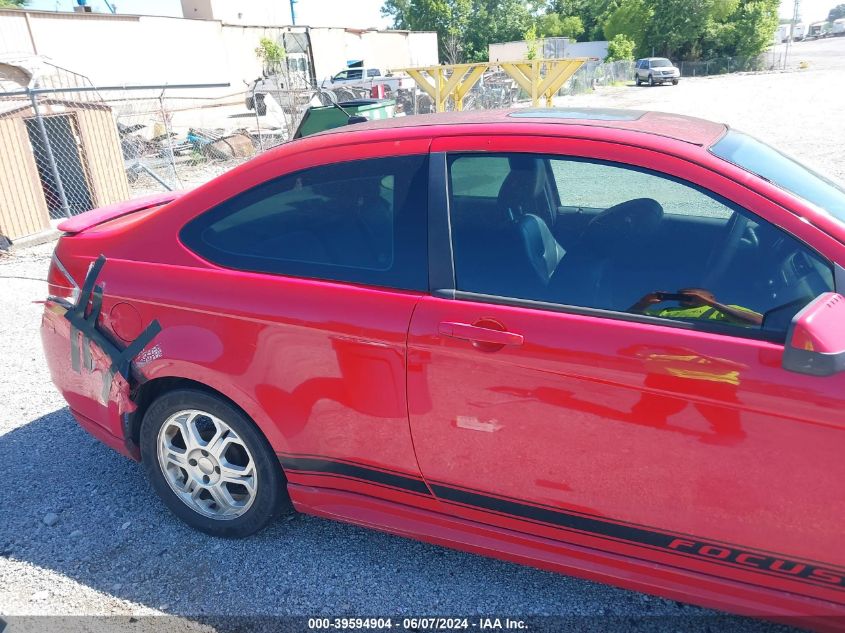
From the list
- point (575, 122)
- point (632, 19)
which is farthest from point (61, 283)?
point (632, 19)

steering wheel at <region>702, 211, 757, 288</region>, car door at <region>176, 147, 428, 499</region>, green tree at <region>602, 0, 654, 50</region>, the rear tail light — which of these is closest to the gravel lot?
car door at <region>176, 147, 428, 499</region>

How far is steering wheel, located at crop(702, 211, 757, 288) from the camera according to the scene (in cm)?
205

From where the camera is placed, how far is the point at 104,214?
339 centimetres

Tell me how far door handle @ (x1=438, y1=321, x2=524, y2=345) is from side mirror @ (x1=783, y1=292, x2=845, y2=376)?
30.2 inches

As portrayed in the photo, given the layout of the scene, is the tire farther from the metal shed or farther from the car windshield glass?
the metal shed

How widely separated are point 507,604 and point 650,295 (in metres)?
1.33

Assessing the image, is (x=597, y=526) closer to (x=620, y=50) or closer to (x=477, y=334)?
(x=477, y=334)

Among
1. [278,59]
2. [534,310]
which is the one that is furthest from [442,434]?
[278,59]

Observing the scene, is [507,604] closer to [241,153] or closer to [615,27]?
[241,153]

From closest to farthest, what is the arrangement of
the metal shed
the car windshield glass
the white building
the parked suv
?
the car windshield glass, the metal shed, the white building, the parked suv

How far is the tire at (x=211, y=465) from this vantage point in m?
2.76

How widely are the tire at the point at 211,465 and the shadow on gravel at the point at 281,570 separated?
15cm

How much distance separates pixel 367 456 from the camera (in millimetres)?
2545

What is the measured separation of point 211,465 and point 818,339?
2.35m
